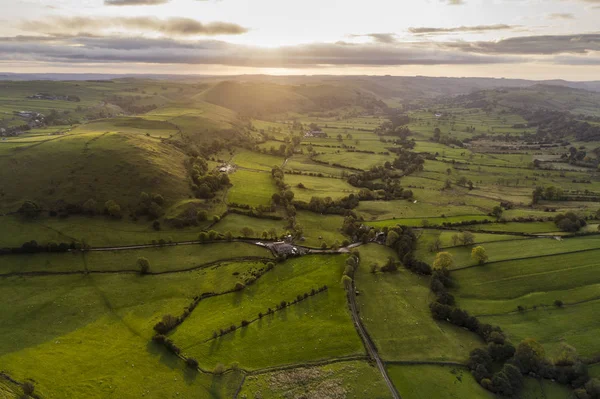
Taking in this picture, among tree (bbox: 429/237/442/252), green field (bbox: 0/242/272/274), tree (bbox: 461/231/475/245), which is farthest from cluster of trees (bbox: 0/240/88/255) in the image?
tree (bbox: 461/231/475/245)

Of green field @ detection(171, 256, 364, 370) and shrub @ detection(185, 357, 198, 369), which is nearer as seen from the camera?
shrub @ detection(185, 357, 198, 369)

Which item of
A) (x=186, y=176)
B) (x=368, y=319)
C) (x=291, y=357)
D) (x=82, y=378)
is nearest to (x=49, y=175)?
(x=186, y=176)

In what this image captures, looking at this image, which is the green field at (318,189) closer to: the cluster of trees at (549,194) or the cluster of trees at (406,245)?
the cluster of trees at (406,245)

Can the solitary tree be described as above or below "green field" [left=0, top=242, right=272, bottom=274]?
above

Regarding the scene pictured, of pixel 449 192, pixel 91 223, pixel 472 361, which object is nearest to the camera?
pixel 472 361

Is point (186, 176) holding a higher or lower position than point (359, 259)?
higher

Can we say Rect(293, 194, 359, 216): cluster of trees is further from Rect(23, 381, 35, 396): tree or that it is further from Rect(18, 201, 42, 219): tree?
Rect(23, 381, 35, 396): tree

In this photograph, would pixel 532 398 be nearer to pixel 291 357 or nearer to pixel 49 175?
pixel 291 357
